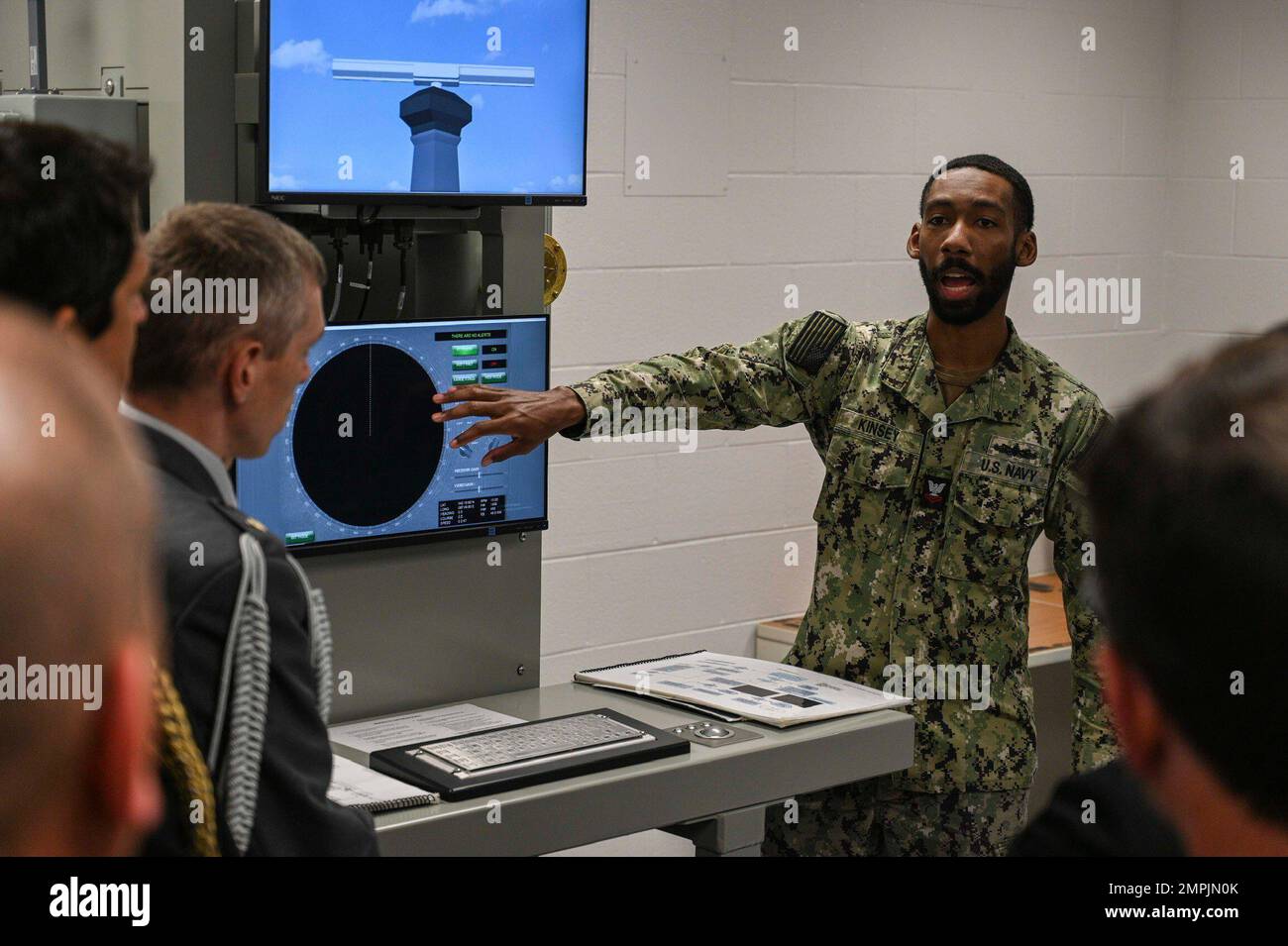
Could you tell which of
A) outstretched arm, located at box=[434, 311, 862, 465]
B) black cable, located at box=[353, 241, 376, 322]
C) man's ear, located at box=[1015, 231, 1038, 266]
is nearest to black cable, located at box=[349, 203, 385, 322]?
black cable, located at box=[353, 241, 376, 322]

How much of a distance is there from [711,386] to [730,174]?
4.09ft

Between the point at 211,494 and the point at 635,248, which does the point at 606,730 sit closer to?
the point at 211,494

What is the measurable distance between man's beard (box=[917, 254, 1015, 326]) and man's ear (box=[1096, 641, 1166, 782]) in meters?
2.01

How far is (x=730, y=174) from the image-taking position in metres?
3.76

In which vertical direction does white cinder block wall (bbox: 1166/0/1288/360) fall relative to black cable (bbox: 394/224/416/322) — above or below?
above

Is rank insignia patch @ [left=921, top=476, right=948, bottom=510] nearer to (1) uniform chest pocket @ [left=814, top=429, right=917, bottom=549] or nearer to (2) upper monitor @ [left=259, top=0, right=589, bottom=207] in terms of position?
(1) uniform chest pocket @ [left=814, top=429, right=917, bottom=549]

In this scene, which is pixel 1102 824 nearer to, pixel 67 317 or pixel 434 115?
pixel 67 317

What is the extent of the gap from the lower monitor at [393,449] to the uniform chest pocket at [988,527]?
70cm

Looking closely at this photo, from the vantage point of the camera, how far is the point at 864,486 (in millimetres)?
2680

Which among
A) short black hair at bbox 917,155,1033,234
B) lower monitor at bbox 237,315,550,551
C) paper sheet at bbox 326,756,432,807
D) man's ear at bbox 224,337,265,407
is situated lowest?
paper sheet at bbox 326,756,432,807

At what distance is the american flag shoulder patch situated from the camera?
107 inches

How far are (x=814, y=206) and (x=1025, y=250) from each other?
124 centimetres

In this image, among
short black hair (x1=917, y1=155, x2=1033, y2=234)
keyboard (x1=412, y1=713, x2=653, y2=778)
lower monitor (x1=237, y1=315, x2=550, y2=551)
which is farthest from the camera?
short black hair (x1=917, y1=155, x2=1033, y2=234)
